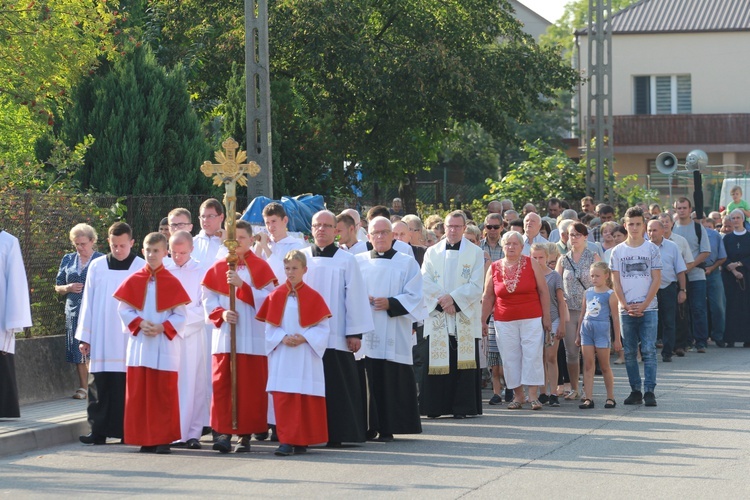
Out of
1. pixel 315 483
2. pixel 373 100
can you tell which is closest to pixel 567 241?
pixel 315 483

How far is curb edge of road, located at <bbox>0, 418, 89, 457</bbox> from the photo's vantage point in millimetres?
11565

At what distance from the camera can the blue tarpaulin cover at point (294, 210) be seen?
1672 centimetres

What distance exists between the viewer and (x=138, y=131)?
74.9 feet

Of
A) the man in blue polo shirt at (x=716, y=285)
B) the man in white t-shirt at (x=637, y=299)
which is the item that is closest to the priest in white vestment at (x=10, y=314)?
the man in white t-shirt at (x=637, y=299)

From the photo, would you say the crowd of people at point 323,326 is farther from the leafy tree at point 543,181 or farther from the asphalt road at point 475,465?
Result: the leafy tree at point 543,181

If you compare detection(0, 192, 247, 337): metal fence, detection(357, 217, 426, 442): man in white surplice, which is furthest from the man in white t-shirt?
detection(0, 192, 247, 337): metal fence

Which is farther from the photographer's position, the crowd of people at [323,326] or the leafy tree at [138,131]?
the leafy tree at [138,131]

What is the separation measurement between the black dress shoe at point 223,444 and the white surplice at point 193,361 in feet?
1.31

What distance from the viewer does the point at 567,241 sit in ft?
53.7

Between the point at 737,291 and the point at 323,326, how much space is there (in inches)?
459

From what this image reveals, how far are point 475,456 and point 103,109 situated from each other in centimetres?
1374

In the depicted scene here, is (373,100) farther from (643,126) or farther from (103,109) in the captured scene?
(643,126)

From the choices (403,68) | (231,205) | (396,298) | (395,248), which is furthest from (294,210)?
(403,68)

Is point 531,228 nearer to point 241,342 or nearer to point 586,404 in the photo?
point 586,404
